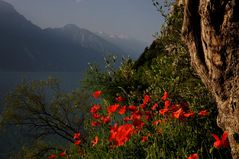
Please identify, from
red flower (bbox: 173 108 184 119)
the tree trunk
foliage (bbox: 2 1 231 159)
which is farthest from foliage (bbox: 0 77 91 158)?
the tree trunk

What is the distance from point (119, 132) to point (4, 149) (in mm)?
142400

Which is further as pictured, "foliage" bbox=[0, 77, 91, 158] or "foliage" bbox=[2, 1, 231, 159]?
"foliage" bbox=[0, 77, 91, 158]

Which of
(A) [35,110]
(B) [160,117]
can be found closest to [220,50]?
(B) [160,117]

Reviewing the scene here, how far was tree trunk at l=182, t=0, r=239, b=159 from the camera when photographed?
5094mm

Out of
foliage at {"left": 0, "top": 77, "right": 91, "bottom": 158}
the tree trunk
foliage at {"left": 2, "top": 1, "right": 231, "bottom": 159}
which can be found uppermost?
the tree trunk

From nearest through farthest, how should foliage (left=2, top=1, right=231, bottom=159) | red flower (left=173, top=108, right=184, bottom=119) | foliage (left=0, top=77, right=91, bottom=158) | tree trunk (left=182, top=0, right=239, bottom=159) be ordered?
tree trunk (left=182, top=0, right=239, bottom=159)
red flower (left=173, top=108, right=184, bottom=119)
foliage (left=2, top=1, right=231, bottom=159)
foliage (left=0, top=77, right=91, bottom=158)

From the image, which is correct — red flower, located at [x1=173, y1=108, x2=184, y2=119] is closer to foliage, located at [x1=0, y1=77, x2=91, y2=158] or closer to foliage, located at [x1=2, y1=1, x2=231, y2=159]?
foliage, located at [x1=2, y1=1, x2=231, y2=159]

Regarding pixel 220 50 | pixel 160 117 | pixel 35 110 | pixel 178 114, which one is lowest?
pixel 35 110

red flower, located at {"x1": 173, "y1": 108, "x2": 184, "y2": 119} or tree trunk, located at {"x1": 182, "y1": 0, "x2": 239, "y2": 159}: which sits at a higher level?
tree trunk, located at {"x1": 182, "y1": 0, "x2": 239, "y2": 159}

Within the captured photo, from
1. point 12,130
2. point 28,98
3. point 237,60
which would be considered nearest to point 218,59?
point 237,60

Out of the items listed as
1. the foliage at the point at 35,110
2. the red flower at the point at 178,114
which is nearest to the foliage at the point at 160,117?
the red flower at the point at 178,114

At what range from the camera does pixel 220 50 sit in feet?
17.4

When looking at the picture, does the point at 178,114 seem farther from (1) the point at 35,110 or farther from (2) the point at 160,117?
(1) the point at 35,110

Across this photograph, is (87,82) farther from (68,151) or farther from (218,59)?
(218,59)
